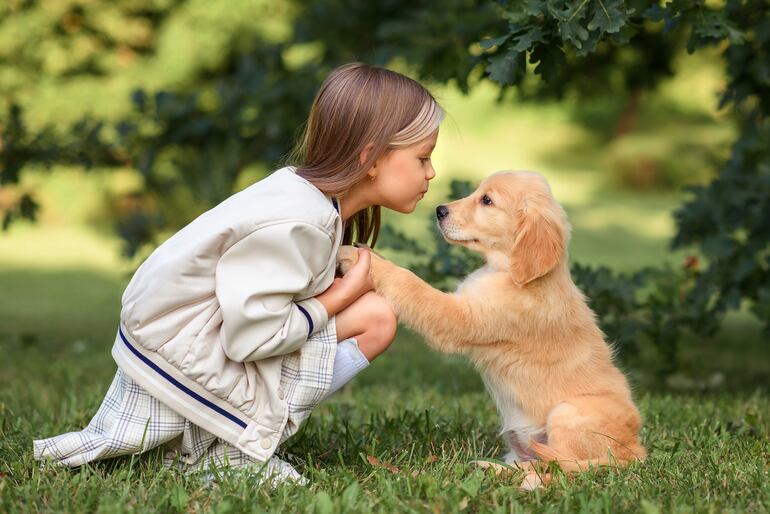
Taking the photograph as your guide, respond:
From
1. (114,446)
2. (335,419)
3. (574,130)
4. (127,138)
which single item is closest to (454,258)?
(335,419)

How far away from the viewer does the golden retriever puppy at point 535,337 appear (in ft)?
9.45

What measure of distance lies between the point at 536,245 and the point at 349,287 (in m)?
0.62

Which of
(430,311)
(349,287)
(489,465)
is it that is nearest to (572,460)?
(489,465)

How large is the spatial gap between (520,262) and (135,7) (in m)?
15.7

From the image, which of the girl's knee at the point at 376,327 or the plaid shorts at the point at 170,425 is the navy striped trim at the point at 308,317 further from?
the girl's knee at the point at 376,327

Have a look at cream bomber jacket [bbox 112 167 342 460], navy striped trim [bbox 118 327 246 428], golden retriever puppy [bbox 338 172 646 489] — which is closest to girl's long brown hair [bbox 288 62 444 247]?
cream bomber jacket [bbox 112 167 342 460]

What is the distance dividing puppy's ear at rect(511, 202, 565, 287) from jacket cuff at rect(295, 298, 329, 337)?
0.64 metres

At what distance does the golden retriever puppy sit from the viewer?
2879mm

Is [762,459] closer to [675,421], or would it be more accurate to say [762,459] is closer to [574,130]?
[675,421]

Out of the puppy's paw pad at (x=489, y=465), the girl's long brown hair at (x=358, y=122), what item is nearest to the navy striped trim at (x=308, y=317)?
the girl's long brown hair at (x=358, y=122)

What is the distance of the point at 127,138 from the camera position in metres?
5.83

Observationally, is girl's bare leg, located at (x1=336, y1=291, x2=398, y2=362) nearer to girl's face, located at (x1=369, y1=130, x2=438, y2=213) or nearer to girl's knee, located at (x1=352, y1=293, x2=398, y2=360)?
girl's knee, located at (x1=352, y1=293, x2=398, y2=360)

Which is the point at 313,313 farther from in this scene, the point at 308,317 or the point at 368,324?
the point at 368,324

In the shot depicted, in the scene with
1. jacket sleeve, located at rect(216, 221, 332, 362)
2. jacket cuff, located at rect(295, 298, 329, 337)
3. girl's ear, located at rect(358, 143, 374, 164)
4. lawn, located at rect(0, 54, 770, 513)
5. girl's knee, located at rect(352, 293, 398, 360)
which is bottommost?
lawn, located at rect(0, 54, 770, 513)
